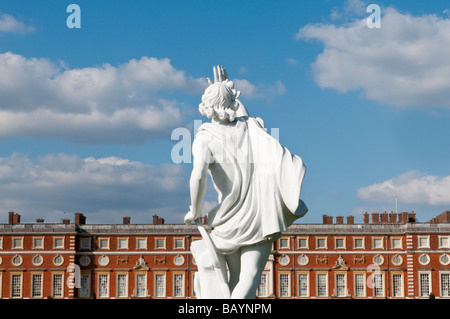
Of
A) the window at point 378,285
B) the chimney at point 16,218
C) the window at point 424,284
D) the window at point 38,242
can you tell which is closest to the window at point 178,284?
the window at point 38,242

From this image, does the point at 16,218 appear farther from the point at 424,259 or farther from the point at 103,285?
the point at 424,259

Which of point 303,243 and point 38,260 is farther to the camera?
point 303,243

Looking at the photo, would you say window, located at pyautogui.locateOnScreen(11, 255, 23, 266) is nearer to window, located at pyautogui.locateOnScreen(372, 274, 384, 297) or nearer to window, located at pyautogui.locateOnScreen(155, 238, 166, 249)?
window, located at pyautogui.locateOnScreen(155, 238, 166, 249)

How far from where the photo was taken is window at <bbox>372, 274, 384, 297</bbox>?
58875 millimetres

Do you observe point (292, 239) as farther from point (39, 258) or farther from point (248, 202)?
point (248, 202)

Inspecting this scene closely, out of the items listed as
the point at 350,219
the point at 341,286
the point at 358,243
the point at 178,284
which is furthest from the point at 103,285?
the point at 350,219

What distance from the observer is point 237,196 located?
921cm

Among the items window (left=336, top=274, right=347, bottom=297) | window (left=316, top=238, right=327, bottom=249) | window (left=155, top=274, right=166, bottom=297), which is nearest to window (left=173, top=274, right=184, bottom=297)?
window (left=155, top=274, right=166, bottom=297)

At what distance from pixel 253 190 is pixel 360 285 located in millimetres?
51355

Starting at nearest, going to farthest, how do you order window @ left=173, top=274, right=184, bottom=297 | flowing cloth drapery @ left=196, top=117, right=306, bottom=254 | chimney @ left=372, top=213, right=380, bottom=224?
flowing cloth drapery @ left=196, top=117, right=306, bottom=254
window @ left=173, top=274, right=184, bottom=297
chimney @ left=372, top=213, right=380, bottom=224

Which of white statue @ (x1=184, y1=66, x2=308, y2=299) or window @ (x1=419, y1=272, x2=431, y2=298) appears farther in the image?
window @ (x1=419, y1=272, x2=431, y2=298)

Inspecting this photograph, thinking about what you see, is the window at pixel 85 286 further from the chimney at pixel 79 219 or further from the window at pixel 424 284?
the window at pixel 424 284

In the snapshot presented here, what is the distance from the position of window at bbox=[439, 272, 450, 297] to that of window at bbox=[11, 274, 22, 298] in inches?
1218
